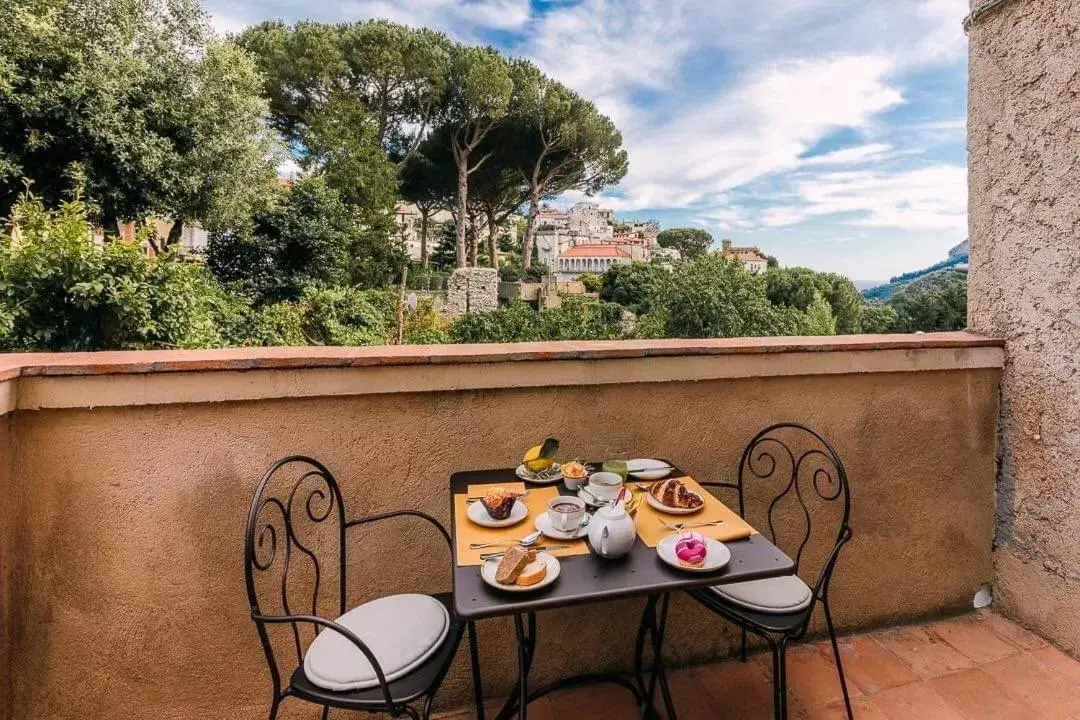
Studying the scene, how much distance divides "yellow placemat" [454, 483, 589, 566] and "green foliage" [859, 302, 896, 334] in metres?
16.9

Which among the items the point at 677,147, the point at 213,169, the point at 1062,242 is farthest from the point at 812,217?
the point at 1062,242

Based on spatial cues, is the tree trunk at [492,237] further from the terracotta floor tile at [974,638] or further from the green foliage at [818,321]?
the terracotta floor tile at [974,638]

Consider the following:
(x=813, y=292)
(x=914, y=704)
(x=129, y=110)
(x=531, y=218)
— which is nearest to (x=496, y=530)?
(x=914, y=704)

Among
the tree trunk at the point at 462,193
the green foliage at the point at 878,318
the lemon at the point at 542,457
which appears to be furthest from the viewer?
the tree trunk at the point at 462,193

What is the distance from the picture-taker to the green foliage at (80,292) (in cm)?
471

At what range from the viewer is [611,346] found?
4.83ft

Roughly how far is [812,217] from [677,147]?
407 inches

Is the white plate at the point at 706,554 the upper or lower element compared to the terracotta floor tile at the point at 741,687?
upper

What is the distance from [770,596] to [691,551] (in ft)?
1.44

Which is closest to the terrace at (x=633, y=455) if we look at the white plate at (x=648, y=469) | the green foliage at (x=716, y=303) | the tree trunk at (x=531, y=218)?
the white plate at (x=648, y=469)

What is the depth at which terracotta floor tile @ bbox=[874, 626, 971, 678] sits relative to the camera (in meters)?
1.56

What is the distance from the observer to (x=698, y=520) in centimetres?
112

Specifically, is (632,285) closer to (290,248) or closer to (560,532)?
(290,248)

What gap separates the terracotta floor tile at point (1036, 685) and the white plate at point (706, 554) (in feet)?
3.99
